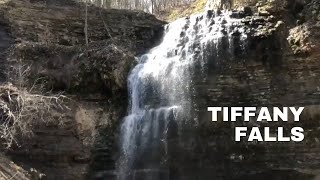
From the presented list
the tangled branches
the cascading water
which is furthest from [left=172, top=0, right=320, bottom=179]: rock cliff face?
the tangled branches

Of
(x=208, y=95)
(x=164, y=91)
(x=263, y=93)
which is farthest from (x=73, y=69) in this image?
(x=263, y=93)

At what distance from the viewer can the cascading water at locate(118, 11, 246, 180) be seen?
15.8 metres

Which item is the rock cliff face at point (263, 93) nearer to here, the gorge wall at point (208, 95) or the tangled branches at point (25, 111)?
the gorge wall at point (208, 95)

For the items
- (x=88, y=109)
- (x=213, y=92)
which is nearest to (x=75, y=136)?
(x=88, y=109)

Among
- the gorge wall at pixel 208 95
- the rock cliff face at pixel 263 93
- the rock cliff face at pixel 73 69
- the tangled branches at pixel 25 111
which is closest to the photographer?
the tangled branches at pixel 25 111

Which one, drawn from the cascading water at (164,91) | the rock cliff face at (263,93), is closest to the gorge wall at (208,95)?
the rock cliff face at (263,93)

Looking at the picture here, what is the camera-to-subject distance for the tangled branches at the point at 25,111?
44.7ft

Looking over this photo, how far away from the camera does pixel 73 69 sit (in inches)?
705

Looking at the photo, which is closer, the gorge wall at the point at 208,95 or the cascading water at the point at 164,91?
the gorge wall at the point at 208,95

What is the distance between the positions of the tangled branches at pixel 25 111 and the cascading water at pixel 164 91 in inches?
101

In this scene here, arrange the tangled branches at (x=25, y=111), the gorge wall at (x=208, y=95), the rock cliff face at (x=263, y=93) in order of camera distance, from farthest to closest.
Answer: the gorge wall at (x=208, y=95)
the rock cliff face at (x=263, y=93)
the tangled branches at (x=25, y=111)

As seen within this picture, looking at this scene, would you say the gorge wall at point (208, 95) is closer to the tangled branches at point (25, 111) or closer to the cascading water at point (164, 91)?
the cascading water at point (164, 91)

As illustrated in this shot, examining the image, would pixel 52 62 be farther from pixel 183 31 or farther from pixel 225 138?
pixel 225 138

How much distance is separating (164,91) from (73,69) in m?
3.81
